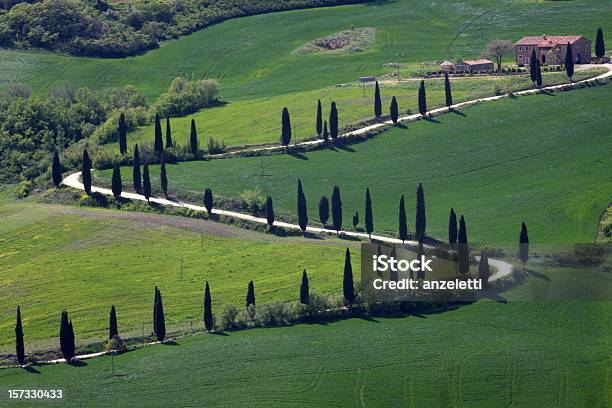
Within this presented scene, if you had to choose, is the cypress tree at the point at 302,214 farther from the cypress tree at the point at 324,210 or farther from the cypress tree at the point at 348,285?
the cypress tree at the point at 348,285

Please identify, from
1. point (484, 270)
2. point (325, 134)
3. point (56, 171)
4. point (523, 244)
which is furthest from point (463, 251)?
point (56, 171)

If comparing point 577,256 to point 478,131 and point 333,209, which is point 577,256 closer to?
point 333,209

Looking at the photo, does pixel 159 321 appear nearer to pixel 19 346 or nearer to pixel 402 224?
pixel 19 346

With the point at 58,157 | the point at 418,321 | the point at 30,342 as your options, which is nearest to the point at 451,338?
the point at 418,321

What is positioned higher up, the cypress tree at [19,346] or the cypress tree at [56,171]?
the cypress tree at [56,171]

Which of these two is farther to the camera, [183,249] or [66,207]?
[66,207]

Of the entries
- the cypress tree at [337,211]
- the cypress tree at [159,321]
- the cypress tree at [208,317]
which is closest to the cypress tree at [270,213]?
the cypress tree at [337,211]

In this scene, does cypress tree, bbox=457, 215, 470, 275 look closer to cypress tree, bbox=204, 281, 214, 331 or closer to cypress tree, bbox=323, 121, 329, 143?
cypress tree, bbox=204, 281, 214, 331
